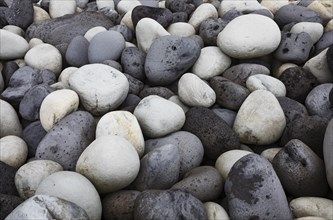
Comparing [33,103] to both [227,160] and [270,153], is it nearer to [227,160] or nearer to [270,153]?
[227,160]

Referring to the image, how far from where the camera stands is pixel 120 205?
1675mm

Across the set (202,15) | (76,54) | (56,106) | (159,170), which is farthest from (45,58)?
(159,170)

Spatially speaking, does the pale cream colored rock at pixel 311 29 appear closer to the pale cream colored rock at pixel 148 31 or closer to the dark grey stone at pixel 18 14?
the pale cream colored rock at pixel 148 31

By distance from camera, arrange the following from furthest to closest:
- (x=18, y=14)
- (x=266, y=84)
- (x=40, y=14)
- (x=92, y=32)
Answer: (x=40, y=14) < (x=18, y=14) < (x=92, y=32) < (x=266, y=84)

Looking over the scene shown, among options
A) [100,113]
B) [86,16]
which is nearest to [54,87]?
[100,113]

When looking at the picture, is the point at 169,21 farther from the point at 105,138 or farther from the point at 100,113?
the point at 105,138

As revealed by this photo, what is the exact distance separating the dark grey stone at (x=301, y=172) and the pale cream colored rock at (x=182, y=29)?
137cm

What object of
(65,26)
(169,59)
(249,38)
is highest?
(249,38)

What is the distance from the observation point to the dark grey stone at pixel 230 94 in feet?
7.32

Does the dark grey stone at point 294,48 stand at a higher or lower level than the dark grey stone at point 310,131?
higher

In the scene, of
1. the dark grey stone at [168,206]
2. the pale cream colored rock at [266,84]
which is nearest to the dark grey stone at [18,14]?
the pale cream colored rock at [266,84]

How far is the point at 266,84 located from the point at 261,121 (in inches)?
12.9

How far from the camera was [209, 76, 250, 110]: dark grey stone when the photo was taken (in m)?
2.23

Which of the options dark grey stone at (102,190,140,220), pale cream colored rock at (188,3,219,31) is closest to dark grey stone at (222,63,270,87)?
pale cream colored rock at (188,3,219,31)
